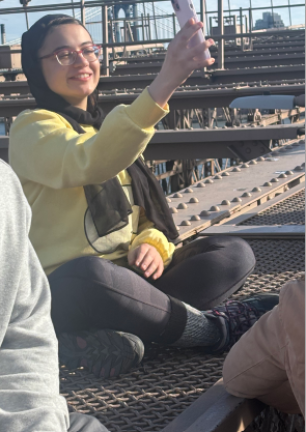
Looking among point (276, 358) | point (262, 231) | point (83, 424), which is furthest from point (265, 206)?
point (83, 424)

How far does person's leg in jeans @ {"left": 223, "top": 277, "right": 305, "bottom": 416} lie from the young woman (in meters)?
0.43

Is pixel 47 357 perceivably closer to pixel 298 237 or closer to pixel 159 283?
pixel 159 283

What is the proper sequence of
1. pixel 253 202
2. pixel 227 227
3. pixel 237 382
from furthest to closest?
1. pixel 253 202
2. pixel 227 227
3. pixel 237 382

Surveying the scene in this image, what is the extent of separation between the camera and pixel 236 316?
2488 millimetres

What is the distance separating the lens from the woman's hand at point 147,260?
2.48 meters

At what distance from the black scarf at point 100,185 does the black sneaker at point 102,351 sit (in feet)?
1.16

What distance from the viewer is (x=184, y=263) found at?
104 inches

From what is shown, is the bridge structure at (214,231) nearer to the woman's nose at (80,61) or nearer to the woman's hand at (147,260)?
the woman's hand at (147,260)

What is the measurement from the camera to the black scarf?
243cm

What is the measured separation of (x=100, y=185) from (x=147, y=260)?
302 millimetres

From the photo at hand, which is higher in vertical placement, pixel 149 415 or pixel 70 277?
pixel 70 277

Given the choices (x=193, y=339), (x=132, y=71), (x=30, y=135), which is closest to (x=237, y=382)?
(x=193, y=339)

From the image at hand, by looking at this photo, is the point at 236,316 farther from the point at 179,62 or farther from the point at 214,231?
the point at 214,231

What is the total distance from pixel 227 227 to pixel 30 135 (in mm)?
1488
